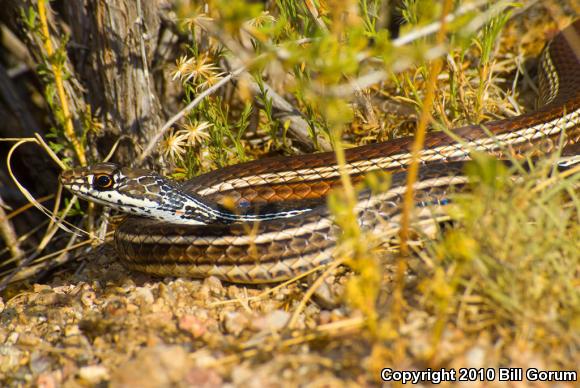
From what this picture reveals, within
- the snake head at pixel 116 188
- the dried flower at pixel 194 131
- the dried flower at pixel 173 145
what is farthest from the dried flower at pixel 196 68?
the snake head at pixel 116 188

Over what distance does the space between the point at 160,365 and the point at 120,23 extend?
11.0 ft

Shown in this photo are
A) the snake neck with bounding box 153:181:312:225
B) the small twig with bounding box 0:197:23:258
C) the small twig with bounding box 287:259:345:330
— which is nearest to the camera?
the small twig with bounding box 287:259:345:330

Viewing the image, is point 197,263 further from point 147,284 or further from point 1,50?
point 1,50

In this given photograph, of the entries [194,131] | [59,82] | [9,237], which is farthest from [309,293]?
[9,237]

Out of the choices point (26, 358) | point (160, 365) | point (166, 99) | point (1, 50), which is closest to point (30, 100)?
point (1, 50)

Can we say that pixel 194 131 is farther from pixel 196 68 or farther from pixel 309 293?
pixel 309 293

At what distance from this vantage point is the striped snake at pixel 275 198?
13.5ft

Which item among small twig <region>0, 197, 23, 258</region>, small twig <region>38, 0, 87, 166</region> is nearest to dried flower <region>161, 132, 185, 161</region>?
small twig <region>38, 0, 87, 166</region>

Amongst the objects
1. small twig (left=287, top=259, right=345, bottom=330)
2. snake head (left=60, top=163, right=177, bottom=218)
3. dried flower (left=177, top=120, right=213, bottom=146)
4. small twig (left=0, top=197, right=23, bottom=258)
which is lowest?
small twig (left=287, top=259, right=345, bottom=330)

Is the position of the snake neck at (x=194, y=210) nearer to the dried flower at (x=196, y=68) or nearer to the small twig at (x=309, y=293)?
the dried flower at (x=196, y=68)

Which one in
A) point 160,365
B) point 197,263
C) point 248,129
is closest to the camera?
point 160,365

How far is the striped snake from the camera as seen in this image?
4.11 meters

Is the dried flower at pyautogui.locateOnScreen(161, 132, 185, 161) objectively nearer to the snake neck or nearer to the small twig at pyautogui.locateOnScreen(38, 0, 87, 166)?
the snake neck

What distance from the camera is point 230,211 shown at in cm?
484
